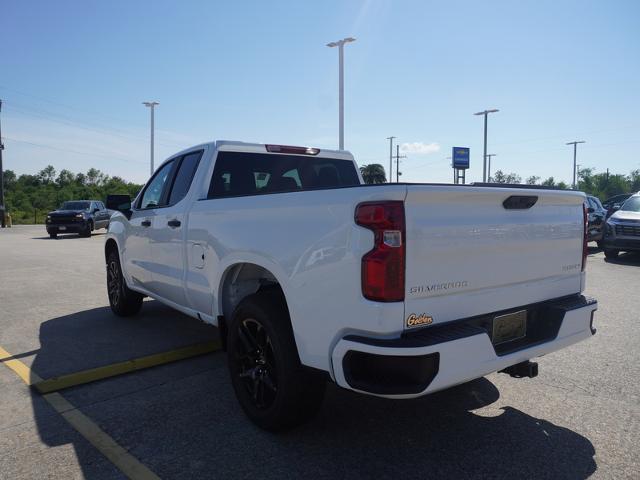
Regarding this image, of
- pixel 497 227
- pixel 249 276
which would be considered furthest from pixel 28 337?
pixel 497 227

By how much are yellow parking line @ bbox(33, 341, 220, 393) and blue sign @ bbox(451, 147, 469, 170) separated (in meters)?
29.8

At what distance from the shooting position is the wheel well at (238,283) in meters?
3.62

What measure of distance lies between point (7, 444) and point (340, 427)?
80.4 inches

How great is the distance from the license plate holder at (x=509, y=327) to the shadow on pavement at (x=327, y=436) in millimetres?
653

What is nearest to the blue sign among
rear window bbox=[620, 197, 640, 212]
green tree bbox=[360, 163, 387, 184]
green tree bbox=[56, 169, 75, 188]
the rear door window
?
rear window bbox=[620, 197, 640, 212]

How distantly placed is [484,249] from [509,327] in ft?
1.77

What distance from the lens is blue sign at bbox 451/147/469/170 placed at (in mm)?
32472

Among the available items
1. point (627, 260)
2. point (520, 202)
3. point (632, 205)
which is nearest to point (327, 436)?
point (520, 202)

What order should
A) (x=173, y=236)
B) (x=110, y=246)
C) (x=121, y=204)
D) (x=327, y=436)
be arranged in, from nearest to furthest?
(x=327, y=436) < (x=173, y=236) < (x=121, y=204) < (x=110, y=246)

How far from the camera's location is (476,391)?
150 inches

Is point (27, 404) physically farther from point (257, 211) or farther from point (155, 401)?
point (257, 211)

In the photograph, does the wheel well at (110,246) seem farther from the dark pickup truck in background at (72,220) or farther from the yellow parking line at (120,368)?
the dark pickup truck in background at (72,220)

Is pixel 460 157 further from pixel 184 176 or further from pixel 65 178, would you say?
pixel 65 178

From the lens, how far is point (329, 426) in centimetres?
323
